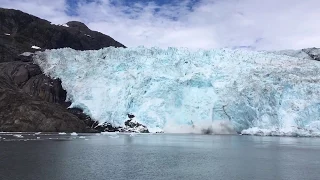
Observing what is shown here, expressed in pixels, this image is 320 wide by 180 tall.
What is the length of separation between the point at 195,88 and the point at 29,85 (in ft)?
54.6

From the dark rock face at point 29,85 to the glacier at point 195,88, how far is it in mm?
1366

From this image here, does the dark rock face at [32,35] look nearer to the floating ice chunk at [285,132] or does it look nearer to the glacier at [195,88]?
the glacier at [195,88]

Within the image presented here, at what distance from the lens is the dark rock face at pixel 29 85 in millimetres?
33812

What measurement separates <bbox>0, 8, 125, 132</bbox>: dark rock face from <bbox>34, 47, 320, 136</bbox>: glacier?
1366 mm

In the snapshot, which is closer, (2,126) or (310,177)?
(310,177)

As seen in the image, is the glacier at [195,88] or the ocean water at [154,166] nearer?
the ocean water at [154,166]

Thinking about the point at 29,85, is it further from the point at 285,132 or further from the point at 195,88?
the point at 285,132

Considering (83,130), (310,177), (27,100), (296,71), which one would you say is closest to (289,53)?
(296,71)

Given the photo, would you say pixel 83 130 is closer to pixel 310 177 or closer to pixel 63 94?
pixel 63 94

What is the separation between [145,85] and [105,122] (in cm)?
520

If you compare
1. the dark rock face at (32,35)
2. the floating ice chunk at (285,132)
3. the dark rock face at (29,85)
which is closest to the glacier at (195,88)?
the floating ice chunk at (285,132)

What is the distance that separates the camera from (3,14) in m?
50.6

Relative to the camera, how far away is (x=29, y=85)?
38344mm

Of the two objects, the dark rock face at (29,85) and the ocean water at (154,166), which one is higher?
the dark rock face at (29,85)
